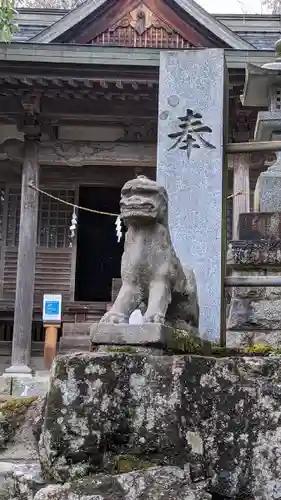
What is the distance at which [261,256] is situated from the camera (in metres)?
5.14

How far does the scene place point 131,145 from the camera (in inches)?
366

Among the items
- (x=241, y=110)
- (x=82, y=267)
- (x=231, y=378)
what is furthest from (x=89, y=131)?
(x=231, y=378)

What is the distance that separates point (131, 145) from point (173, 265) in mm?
6854

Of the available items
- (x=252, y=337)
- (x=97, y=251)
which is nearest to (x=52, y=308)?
(x=97, y=251)

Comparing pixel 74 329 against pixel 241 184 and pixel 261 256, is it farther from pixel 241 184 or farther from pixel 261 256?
pixel 261 256

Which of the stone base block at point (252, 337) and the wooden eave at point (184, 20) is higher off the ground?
the wooden eave at point (184, 20)

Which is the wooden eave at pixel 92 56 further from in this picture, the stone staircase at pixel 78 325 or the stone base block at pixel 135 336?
the stone base block at pixel 135 336

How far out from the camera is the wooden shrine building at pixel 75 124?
26.4 ft

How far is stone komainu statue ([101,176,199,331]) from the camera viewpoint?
246cm

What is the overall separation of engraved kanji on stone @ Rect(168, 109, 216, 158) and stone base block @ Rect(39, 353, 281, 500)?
4.93 feet

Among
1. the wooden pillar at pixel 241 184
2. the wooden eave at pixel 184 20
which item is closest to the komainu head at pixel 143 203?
Result: the wooden pillar at pixel 241 184

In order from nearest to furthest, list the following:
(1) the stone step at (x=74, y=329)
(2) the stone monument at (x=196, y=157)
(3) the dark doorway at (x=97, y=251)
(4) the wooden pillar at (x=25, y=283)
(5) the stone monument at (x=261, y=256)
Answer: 1. (2) the stone monument at (x=196, y=157)
2. (5) the stone monument at (x=261, y=256)
3. (4) the wooden pillar at (x=25, y=283)
4. (1) the stone step at (x=74, y=329)
5. (3) the dark doorway at (x=97, y=251)

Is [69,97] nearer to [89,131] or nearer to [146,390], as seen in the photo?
[89,131]

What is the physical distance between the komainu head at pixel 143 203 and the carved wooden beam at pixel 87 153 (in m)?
6.75
